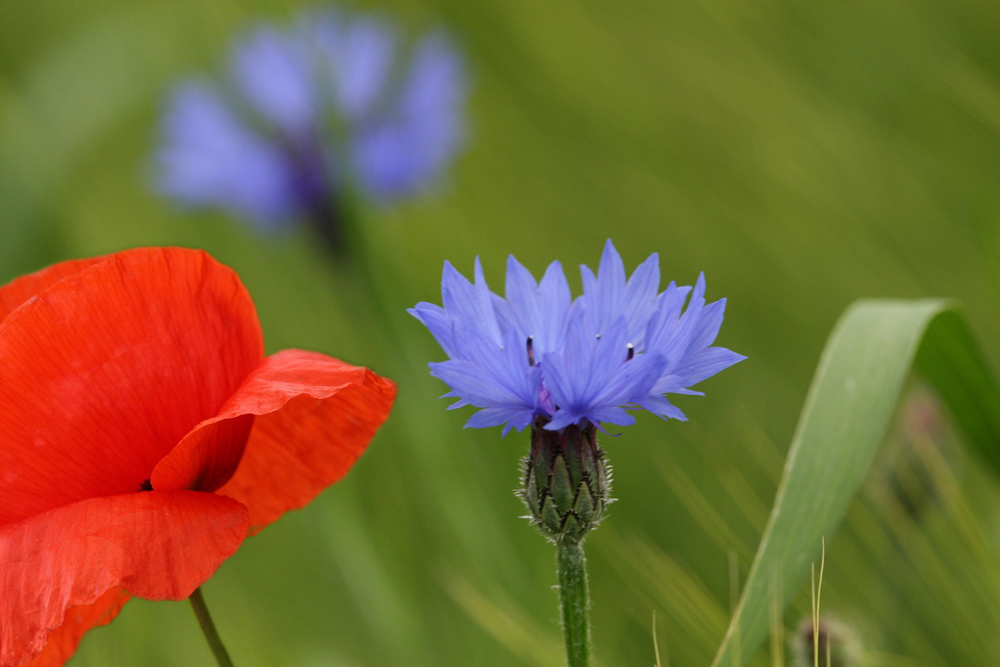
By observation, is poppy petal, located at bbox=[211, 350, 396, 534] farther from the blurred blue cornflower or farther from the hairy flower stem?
the blurred blue cornflower

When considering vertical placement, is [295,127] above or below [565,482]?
above

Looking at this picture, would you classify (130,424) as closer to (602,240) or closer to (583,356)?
(583,356)

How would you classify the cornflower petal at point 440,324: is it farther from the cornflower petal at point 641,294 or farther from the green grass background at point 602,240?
the green grass background at point 602,240

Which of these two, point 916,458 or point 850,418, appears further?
point 916,458

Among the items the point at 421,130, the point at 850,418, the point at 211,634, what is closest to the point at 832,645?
the point at 850,418

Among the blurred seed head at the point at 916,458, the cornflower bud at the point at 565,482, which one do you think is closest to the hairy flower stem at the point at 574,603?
the cornflower bud at the point at 565,482

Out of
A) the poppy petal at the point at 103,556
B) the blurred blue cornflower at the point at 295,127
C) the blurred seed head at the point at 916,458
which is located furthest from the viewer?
the blurred blue cornflower at the point at 295,127
